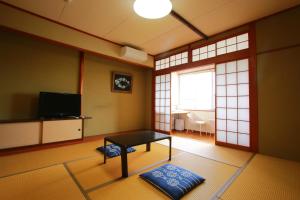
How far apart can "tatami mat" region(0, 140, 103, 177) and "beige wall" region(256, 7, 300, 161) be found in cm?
336

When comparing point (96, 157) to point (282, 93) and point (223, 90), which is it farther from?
point (282, 93)

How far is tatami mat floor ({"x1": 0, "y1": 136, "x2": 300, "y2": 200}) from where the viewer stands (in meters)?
1.58

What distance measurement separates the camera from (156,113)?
5.25m

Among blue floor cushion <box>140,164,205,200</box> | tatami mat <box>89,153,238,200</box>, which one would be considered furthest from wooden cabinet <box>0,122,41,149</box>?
blue floor cushion <box>140,164,205,200</box>

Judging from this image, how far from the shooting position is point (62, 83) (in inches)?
142

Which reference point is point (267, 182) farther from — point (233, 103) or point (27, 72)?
point (27, 72)

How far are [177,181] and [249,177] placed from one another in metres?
1.02

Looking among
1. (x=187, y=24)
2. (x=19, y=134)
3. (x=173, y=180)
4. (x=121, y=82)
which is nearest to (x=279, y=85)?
(x=187, y=24)

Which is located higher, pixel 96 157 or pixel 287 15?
pixel 287 15

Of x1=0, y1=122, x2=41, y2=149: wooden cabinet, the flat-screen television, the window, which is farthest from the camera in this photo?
the window

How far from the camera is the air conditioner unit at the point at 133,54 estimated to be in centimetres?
402

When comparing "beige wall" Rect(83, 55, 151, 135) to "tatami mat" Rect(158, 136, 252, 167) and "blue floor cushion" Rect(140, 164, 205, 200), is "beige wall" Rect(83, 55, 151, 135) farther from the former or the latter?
"blue floor cushion" Rect(140, 164, 205, 200)

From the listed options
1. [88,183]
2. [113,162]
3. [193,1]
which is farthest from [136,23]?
[88,183]

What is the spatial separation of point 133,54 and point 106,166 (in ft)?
9.94
